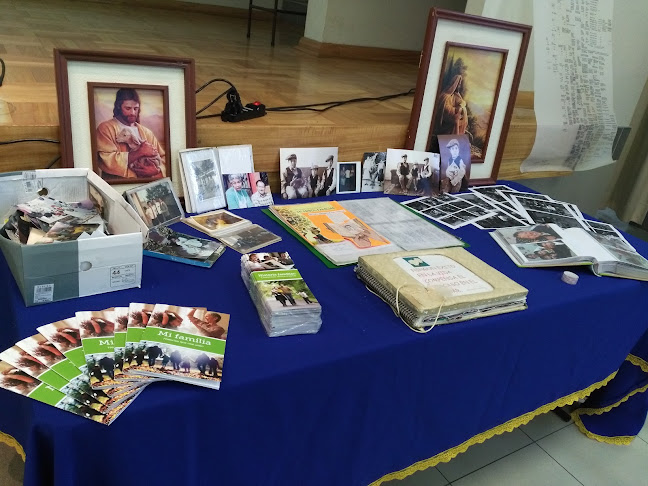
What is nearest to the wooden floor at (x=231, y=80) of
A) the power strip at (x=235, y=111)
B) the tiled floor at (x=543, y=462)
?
the power strip at (x=235, y=111)

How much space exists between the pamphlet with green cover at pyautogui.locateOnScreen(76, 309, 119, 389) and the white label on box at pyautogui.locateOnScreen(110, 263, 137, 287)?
0.23ft

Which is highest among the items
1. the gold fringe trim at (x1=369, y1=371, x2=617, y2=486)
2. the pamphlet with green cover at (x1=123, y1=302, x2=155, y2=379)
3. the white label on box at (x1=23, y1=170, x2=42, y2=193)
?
the white label on box at (x1=23, y1=170, x2=42, y2=193)

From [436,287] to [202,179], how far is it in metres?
0.58

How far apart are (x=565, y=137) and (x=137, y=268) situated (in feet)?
5.03

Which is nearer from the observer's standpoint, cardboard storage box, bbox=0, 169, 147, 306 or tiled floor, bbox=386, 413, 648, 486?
cardboard storage box, bbox=0, 169, 147, 306

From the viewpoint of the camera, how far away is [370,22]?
2.92 metres

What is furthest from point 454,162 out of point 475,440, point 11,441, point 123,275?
point 11,441

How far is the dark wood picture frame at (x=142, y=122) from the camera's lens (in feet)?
3.36

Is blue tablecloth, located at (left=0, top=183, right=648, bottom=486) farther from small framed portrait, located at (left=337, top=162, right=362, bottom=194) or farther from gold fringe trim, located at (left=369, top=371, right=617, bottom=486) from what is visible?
small framed portrait, located at (left=337, top=162, right=362, bottom=194)

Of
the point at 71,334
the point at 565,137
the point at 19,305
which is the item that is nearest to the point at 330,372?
the point at 71,334

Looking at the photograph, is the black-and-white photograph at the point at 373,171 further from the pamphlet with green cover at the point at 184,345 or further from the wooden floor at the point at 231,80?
the pamphlet with green cover at the point at 184,345

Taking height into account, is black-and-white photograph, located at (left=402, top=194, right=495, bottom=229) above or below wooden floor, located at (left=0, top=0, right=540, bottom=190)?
below

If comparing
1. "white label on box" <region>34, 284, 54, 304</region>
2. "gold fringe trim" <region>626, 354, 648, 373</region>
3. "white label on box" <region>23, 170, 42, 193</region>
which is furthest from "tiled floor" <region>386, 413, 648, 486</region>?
"white label on box" <region>23, 170, 42, 193</region>

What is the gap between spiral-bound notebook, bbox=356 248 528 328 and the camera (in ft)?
2.89
